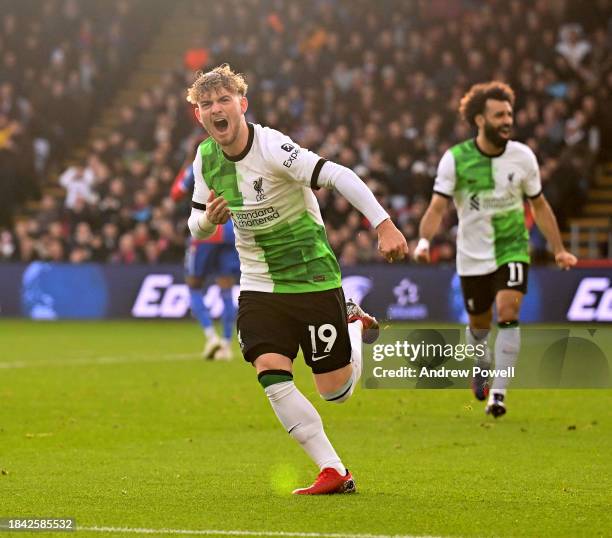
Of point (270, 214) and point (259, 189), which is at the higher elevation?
point (259, 189)

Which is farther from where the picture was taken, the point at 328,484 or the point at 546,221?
the point at 546,221

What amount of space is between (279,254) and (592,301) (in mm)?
15042

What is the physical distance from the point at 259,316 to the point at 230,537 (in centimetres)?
170

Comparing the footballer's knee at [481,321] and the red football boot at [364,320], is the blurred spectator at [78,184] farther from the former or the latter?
the red football boot at [364,320]

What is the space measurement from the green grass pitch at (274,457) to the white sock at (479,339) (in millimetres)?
457

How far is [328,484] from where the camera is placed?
7.33 m

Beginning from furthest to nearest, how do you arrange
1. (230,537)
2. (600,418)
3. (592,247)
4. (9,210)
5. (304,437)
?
(9,210), (592,247), (600,418), (304,437), (230,537)

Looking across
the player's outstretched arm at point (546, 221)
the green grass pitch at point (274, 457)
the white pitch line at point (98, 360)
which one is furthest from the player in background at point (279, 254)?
the white pitch line at point (98, 360)

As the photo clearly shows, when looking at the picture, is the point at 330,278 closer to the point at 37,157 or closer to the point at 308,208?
the point at 308,208

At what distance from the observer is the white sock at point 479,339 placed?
11422 millimetres

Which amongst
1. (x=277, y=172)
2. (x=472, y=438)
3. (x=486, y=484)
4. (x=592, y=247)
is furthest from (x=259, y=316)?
(x=592, y=247)

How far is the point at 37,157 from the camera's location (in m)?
30.4

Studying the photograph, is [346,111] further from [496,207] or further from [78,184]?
[496,207]

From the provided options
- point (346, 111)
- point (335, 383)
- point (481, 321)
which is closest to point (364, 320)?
point (335, 383)
